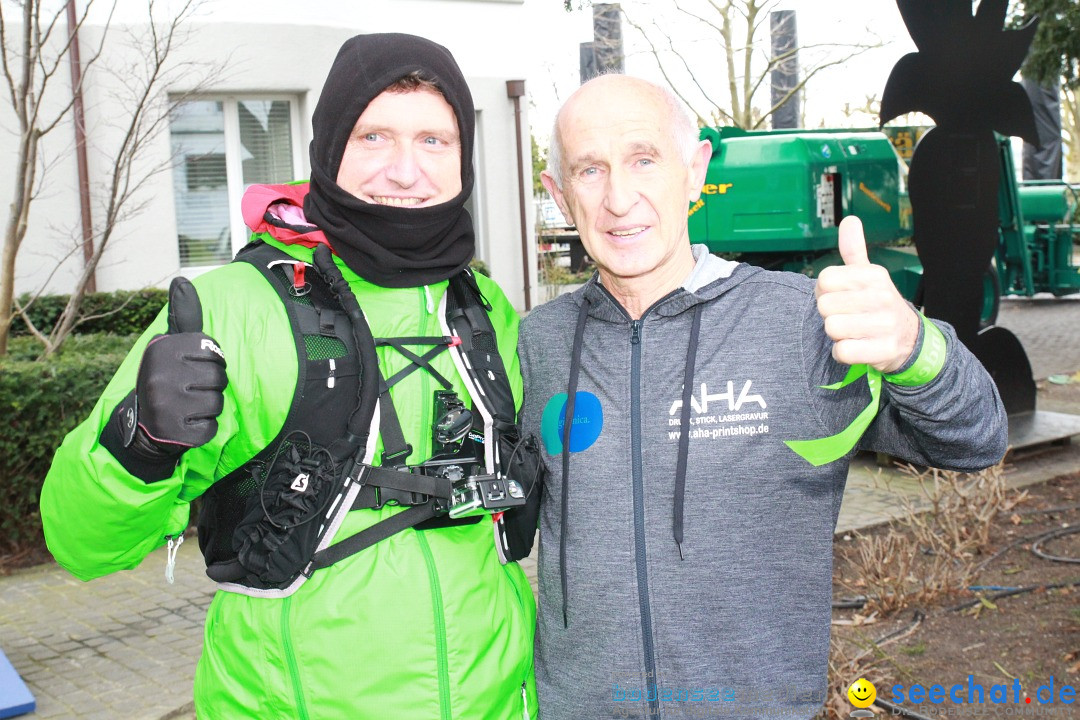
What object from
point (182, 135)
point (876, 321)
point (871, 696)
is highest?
point (182, 135)

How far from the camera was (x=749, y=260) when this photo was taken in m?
9.96

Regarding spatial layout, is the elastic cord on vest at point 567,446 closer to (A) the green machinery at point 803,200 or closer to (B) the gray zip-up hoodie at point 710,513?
(B) the gray zip-up hoodie at point 710,513

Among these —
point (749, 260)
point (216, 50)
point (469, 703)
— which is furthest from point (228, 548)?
point (216, 50)

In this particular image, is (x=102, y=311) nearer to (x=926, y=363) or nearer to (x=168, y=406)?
(x=168, y=406)

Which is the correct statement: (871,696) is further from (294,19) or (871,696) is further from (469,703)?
(294,19)

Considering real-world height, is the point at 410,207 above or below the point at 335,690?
above

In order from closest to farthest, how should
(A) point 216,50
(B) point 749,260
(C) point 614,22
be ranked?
(B) point 749,260, (A) point 216,50, (C) point 614,22

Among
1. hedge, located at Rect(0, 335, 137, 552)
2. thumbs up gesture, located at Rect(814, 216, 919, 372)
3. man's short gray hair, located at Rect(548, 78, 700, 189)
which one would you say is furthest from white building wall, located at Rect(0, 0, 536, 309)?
thumbs up gesture, located at Rect(814, 216, 919, 372)

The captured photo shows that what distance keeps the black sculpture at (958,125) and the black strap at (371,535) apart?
19.0ft

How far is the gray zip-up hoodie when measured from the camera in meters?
2.23

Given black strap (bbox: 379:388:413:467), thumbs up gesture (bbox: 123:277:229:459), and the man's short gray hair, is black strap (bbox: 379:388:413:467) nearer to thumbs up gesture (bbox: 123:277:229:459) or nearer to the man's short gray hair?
thumbs up gesture (bbox: 123:277:229:459)

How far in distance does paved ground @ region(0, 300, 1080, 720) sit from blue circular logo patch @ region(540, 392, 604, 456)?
114 inches

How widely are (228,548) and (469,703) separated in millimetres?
570

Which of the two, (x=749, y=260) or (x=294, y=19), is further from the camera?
(x=294, y=19)
